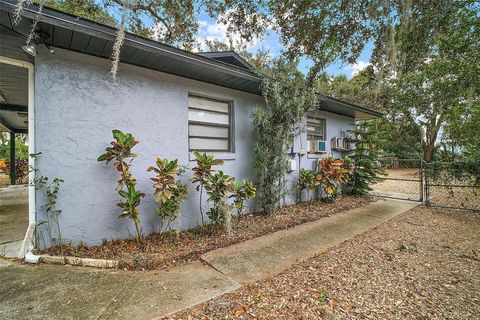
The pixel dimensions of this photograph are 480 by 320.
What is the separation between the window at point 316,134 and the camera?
671 cm

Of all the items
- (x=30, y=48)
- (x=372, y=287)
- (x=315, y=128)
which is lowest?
(x=372, y=287)

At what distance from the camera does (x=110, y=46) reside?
307cm

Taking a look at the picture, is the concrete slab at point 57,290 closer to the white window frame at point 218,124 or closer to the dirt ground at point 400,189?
the white window frame at point 218,124

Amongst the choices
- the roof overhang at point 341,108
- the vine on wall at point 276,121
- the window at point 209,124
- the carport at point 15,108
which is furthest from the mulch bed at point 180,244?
the roof overhang at point 341,108

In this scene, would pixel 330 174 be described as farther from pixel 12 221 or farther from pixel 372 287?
pixel 12 221

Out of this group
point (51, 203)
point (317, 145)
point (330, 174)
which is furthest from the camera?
point (317, 145)

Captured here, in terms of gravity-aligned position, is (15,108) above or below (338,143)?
above

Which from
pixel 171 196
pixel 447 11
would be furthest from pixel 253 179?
pixel 447 11

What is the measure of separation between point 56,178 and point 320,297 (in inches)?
139

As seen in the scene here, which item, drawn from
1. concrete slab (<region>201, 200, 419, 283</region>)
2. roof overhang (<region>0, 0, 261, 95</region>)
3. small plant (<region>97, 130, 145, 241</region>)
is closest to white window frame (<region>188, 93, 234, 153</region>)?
roof overhang (<region>0, 0, 261, 95</region>)

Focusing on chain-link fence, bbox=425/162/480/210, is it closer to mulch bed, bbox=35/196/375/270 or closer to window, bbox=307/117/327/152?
window, bbox=307/117/327/152

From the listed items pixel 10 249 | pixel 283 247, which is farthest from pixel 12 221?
pixel 283 247

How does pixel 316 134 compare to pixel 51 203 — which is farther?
pixel 316 134

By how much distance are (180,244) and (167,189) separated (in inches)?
34.6
